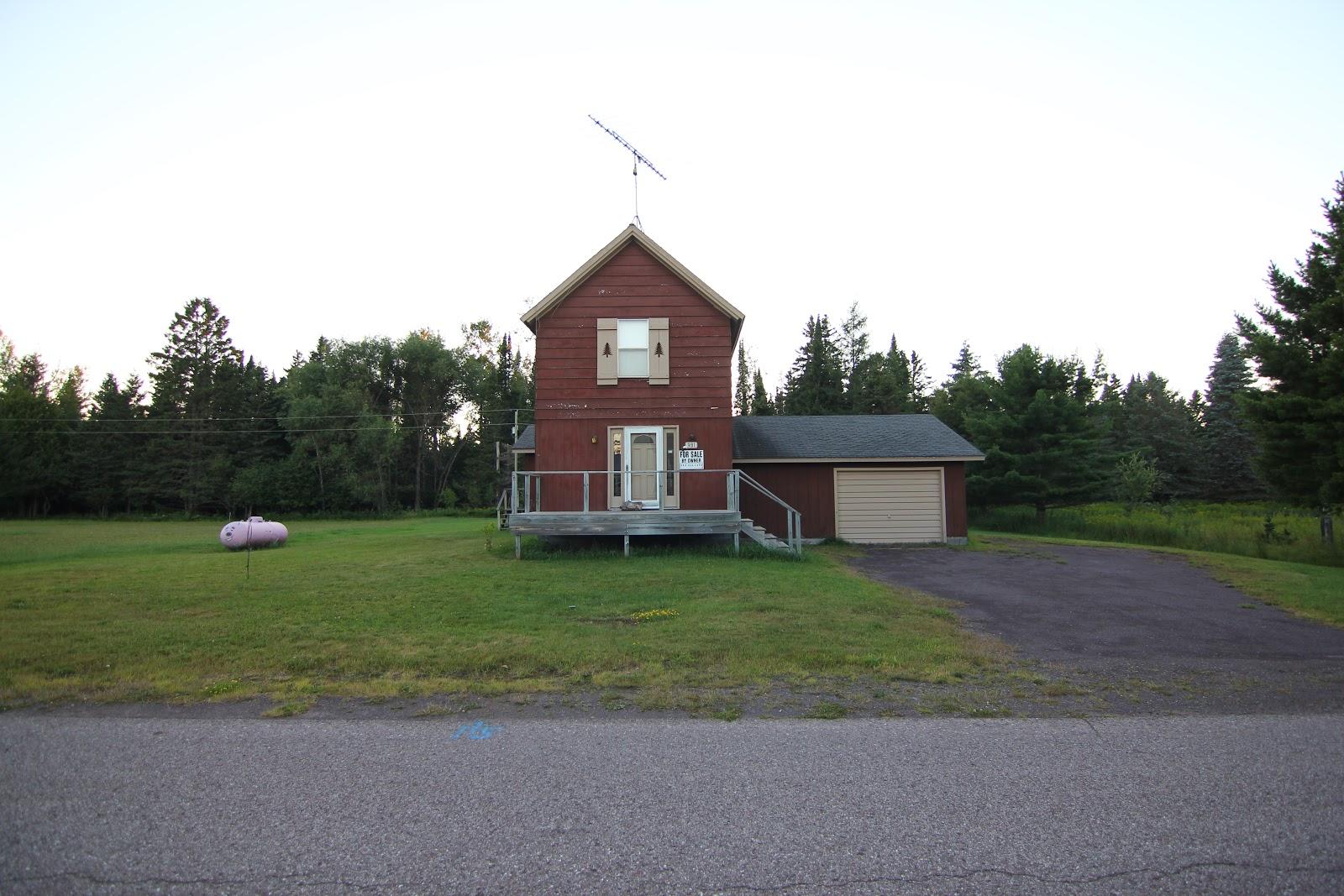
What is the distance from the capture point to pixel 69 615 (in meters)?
9.05

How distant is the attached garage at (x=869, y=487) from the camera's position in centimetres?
2088

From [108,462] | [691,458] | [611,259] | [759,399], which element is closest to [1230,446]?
[759,399]

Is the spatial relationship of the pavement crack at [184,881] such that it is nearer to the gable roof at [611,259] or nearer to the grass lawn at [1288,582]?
the grass lawn at [1288,582]

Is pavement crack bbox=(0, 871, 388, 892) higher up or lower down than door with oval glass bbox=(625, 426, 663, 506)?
lower down

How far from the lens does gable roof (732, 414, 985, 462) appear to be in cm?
2088

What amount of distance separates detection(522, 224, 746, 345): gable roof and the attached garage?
502cm

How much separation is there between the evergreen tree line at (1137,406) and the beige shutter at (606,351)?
53.8ft

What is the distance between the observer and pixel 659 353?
17438mm

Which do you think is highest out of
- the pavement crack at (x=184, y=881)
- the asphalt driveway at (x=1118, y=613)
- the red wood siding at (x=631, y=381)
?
the red wood siding at (x=631, y=381)

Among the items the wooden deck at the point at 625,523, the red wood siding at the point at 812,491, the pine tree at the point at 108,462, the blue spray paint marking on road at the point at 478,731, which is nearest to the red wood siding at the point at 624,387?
the wooden deck at the point at 625,523

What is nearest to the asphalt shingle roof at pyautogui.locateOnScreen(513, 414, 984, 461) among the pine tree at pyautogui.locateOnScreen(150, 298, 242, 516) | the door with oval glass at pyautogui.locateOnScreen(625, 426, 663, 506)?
the door with oval glass at pyautogui.locateOnScreen(625, 426, 663, 506)

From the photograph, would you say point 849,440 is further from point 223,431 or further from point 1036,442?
point 223,431

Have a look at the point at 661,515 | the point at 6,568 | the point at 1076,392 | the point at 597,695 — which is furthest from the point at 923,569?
the point at 1076,392

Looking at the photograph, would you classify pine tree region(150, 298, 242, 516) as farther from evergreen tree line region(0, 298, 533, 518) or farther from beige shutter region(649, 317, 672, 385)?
beige shutter region(649, 317, 672, 385)
